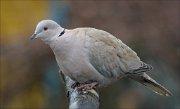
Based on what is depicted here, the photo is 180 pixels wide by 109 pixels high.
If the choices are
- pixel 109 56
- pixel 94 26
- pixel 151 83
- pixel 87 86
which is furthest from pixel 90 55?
pixel 94 26

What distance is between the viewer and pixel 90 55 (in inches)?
181

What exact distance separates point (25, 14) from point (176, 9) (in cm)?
195

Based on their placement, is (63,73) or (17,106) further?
(17,106)

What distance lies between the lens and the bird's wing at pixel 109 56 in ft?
15.2

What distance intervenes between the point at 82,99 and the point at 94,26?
568 cm

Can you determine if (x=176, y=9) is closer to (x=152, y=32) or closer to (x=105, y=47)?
(x=152, y=32)

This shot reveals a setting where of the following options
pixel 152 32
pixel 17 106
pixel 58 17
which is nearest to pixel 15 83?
pixel 17 106

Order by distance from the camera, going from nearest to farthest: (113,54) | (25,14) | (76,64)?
(76,64), (113,54), (25,14)

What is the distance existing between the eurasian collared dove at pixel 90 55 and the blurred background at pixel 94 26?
Result: 3582 mm

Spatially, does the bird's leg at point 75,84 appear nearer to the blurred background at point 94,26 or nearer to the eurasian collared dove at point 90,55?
the eurasian collared dove at point 90,55

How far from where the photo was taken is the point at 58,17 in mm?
9602

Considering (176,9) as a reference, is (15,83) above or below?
below

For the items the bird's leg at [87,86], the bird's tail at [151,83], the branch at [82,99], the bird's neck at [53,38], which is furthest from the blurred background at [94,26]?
the branch at [82,99]

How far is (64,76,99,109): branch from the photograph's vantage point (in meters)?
3.38
